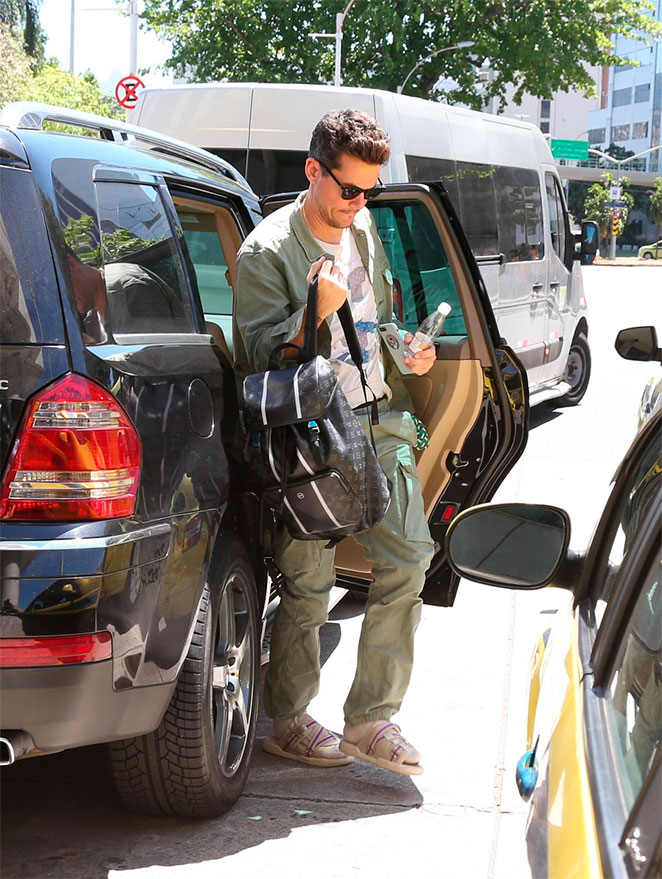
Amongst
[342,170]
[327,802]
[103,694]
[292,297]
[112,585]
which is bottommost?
[327,802]

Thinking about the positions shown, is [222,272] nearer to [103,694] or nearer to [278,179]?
[103,694]

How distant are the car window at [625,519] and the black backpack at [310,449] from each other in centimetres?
108

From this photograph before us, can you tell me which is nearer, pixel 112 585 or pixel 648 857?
pixel 648 857

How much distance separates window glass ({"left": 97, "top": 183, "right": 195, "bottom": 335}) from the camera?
3.06 meters

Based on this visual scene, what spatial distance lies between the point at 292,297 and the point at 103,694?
1.32 meters

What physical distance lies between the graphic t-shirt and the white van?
4635mm

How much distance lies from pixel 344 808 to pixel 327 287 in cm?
148

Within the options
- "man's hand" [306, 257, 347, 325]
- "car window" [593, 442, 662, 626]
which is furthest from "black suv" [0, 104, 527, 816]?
"car window" [593, 442, 662, 626]

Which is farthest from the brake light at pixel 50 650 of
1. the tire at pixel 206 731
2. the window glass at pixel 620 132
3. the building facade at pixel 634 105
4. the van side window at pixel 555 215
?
the window glass at pixel 620 132

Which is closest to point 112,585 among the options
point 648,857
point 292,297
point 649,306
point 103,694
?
point 103,694

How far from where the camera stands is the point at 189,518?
10.3 feet

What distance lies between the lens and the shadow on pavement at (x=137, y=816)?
10.5 feet

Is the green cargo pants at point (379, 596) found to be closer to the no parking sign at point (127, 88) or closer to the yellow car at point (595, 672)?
the yellow car at point (595, 672)

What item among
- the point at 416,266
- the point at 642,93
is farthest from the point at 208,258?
the point at 642,93
